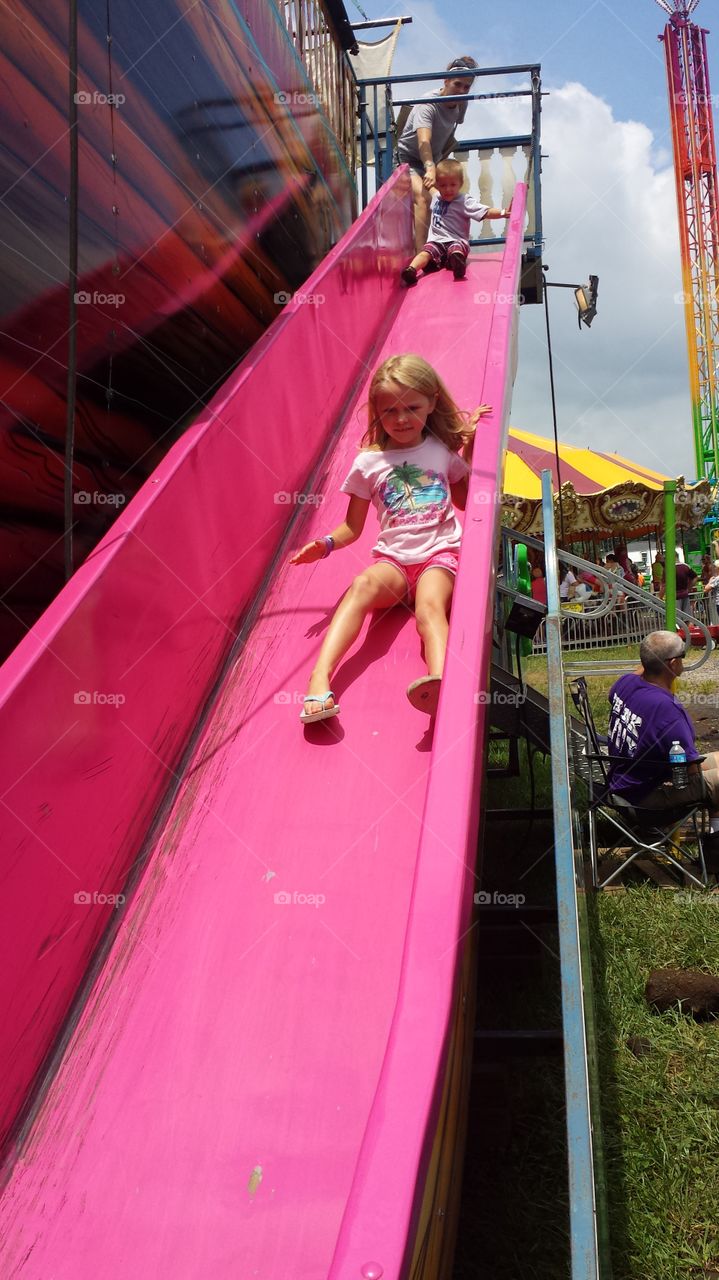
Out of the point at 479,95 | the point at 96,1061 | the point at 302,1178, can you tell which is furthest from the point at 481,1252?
the point at 479,95

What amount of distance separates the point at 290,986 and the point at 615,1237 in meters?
1.09

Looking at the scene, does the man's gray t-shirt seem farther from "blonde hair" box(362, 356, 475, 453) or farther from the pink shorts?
the pink shorts

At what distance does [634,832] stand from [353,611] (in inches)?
93.2

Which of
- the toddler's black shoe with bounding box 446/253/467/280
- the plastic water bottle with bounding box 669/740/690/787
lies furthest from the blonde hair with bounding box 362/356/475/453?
the toddler's black shoe with bounding box 446/253/467/280

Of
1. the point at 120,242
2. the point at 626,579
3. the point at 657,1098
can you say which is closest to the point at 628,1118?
the point at 657,1098

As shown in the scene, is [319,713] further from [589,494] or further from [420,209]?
[589,494]

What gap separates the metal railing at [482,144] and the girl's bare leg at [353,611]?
19.8ft

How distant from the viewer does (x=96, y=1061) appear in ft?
6.92

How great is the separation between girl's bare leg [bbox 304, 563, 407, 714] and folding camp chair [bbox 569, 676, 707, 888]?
156cm

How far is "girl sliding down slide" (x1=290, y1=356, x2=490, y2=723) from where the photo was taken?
3156 mm

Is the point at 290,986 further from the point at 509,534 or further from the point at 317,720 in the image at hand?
the point at 509,534

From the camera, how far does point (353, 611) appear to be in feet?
10.5

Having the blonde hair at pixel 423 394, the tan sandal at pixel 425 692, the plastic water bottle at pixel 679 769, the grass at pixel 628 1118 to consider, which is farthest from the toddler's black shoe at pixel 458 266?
the tan sandal at pixel 425 692

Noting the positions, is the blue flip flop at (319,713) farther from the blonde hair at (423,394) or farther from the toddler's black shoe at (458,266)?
the toddler's black shoe at (458,266)
